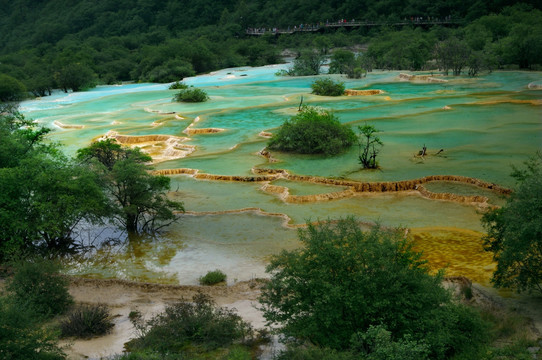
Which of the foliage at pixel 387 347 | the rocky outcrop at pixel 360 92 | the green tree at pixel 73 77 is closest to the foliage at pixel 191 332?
the foliage at pixel 387 347

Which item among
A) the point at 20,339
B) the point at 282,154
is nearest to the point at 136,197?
the point at 20,339

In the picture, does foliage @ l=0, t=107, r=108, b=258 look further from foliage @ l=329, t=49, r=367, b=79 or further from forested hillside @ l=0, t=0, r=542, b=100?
foliage @ l=329, t=49, r=367, b=79

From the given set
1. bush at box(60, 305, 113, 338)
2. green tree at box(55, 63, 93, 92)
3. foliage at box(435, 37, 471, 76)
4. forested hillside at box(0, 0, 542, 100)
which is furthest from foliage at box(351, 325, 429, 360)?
green tree at box(55, 63, 93, 92)

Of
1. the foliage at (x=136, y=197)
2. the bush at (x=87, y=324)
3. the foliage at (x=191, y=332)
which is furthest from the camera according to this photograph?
the foliage at (x=136, y=197)

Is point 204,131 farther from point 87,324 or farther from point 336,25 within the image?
point 336,25

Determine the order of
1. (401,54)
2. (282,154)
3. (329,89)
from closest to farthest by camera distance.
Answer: (282,154), (329,89), (401,54)

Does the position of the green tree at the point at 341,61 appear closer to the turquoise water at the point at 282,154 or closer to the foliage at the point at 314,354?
the turquoise water at the point at 282,154

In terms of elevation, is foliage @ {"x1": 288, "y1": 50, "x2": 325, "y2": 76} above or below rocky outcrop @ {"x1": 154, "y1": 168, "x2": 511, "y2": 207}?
above
